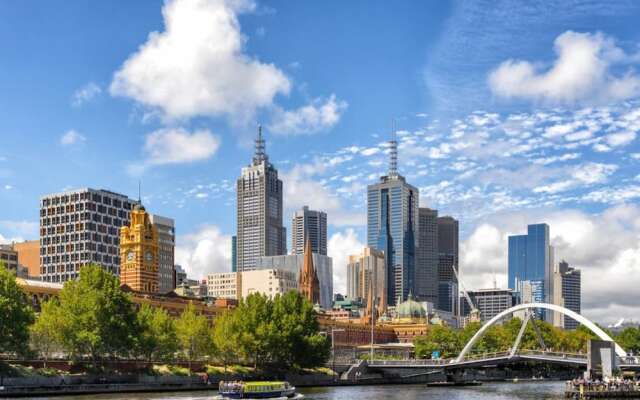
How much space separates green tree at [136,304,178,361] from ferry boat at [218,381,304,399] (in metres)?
25.1

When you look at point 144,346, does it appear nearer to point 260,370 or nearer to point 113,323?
point 113,323

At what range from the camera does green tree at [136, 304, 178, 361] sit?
142375mm

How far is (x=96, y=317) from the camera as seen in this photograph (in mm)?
133375

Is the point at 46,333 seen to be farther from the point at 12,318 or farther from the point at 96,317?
the point at 12,318

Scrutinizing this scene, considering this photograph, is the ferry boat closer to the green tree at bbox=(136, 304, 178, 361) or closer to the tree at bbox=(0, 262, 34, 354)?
the green tree at bbox=(136, 304, 178, 361)

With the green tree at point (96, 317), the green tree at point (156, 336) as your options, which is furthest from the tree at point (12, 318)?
the green tree at point (156, 336)

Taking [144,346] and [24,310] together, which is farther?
[144,346]

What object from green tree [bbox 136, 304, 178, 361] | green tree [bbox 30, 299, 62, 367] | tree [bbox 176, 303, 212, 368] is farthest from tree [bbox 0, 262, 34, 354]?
tree [bbox 176, 303, 212, 368]

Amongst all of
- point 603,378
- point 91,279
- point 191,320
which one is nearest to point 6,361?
point 91,279

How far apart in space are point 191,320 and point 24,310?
1692 inches

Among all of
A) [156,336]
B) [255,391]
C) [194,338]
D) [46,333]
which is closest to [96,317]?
[46,333]

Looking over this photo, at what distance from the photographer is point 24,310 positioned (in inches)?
4879

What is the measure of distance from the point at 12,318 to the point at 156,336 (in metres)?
30.6

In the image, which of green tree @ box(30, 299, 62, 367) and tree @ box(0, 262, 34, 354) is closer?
tree @ box(0, 262, 34, 354)
